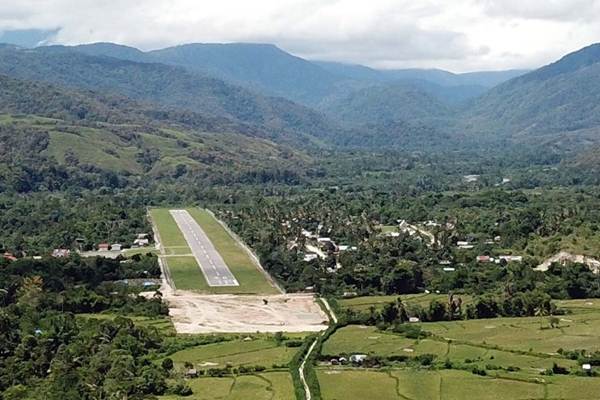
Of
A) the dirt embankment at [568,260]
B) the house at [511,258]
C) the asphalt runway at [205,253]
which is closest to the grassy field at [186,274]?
the asphalt runway at [205,253]

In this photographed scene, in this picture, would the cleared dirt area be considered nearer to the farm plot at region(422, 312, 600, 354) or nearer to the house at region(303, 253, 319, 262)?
the farm plot at region(422, 312, 600, 354)

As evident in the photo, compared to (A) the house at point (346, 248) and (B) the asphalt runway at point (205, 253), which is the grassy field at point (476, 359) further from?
(A) the house at point (346, 248)

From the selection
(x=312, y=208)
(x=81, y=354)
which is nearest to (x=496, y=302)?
(x=81, y=354)

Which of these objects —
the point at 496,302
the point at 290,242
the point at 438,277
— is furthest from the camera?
the point at 290,242

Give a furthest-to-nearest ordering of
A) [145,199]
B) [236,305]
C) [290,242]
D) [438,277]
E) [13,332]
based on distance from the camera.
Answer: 1. [145,199]
2. [290,242]
3. [438,277]
4. [236,305]
5. [13,332]

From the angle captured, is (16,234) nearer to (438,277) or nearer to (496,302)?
(438,277)

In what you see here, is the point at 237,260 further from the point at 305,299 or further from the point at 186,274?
the point at 305,299

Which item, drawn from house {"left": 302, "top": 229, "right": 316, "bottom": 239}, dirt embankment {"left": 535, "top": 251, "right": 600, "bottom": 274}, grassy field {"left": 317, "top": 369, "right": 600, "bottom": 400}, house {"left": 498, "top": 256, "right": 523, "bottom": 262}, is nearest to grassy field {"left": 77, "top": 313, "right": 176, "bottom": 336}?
grassy field {"left": 317, "top": 369, "right": 600, "bottom": 400}

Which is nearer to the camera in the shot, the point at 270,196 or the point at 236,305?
A: the point at 236,305
